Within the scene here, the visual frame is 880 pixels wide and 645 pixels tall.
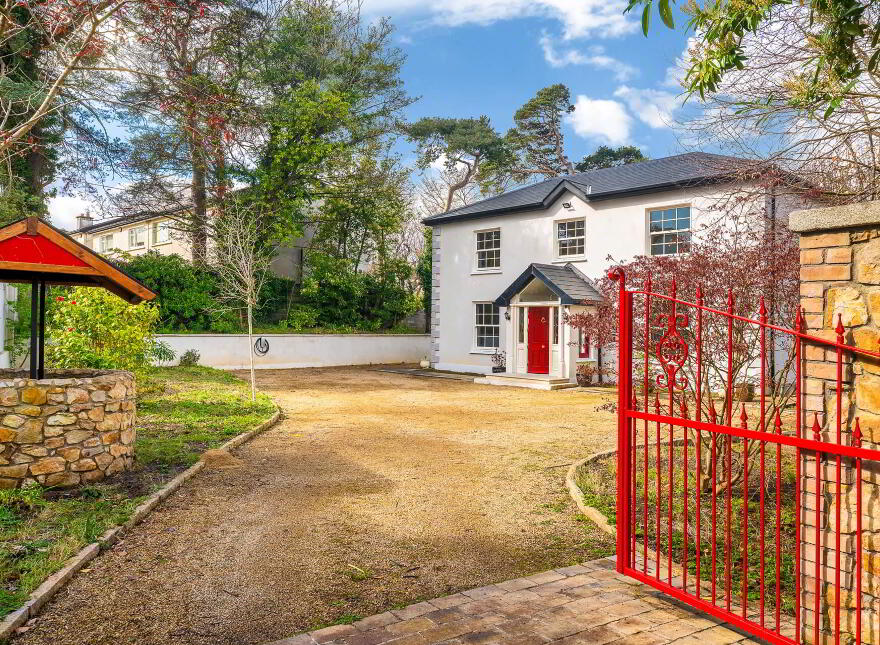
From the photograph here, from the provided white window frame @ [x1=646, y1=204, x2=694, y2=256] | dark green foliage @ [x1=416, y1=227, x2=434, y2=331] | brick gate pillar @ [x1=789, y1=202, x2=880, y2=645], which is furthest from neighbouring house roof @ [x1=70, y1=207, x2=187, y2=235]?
brick gate pillar @ [x1=789, y1=202, x2=880, y2=645]

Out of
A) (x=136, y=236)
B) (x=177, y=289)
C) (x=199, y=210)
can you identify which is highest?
(x=136, y=236)

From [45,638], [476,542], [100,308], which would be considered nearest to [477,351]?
[100,308]

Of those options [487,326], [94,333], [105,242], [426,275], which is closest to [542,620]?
[94,333]

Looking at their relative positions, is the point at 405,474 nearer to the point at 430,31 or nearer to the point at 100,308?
the point at 100,308

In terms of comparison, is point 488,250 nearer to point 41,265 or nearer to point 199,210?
point 199,210

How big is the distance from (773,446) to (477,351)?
14.3m

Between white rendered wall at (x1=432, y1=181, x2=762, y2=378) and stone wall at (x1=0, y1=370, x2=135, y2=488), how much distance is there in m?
14.5

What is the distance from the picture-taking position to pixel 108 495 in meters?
6.53

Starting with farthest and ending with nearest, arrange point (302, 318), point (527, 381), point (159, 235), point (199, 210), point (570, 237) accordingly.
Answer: point (159, 235)
point (302, 318)
point (199, 210)
point (570, 237)
point (527, 381)

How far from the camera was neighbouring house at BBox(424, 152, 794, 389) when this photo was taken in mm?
18547

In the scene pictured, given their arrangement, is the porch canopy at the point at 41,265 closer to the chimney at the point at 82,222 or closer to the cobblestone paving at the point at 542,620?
the cobblestone paving at the point at 542,620

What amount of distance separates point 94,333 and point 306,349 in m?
13.6

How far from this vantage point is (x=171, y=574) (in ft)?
15.6

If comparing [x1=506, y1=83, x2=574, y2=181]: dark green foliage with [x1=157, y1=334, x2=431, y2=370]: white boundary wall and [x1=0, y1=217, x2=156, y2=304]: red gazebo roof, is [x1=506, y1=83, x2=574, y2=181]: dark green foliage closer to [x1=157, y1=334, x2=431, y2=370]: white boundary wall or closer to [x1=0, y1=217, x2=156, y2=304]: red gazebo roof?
[x1=157, y1=334, x2=431, y2=370]: white boundary wall
